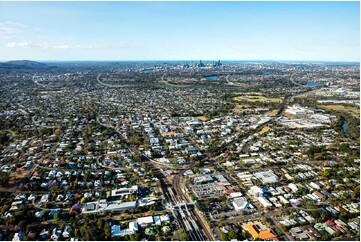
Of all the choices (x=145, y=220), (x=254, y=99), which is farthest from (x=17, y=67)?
(x=145, y=220)

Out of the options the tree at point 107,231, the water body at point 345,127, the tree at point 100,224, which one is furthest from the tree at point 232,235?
the water body at point 345,127

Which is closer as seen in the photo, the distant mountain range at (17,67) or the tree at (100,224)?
the tree at (100,224)

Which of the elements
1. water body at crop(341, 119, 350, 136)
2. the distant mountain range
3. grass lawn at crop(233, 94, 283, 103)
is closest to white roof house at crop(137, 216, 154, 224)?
water body at crop(341, 119, 350, 136)

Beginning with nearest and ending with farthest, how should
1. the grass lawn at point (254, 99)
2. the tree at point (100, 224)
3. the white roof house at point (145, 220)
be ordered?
the tree at point (100, 224) → the white roof house at point (145, 220) → the grass lawn at point (254, 99)

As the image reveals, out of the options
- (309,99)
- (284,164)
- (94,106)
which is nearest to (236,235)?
(284,164)

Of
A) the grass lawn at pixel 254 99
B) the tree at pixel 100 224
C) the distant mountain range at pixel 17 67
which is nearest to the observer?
the tree at pixel 100 224

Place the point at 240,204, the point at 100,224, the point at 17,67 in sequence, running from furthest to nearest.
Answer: the point at 17,67 → the point at 240,204 → the point at 100,224

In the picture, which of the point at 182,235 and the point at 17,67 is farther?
the point at 17,67

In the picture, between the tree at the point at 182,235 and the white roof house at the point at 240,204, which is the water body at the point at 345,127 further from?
the tree at the point at 182,235

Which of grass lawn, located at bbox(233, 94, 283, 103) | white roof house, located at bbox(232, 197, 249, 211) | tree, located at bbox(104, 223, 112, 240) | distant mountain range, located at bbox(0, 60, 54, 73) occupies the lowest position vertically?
tree, located at bbox(104, 223, 112, 240)

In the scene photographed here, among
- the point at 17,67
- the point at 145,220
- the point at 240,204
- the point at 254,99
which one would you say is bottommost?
the point at 145,220

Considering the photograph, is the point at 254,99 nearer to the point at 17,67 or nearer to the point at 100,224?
the point at 100,224

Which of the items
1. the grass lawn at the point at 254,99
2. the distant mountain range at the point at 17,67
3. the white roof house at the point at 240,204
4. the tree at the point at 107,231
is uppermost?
the distant mountain range at the point at 17,67

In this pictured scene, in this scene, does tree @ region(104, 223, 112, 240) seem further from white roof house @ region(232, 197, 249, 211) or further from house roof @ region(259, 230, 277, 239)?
house roof @ region(259, 230, 277, 239)
